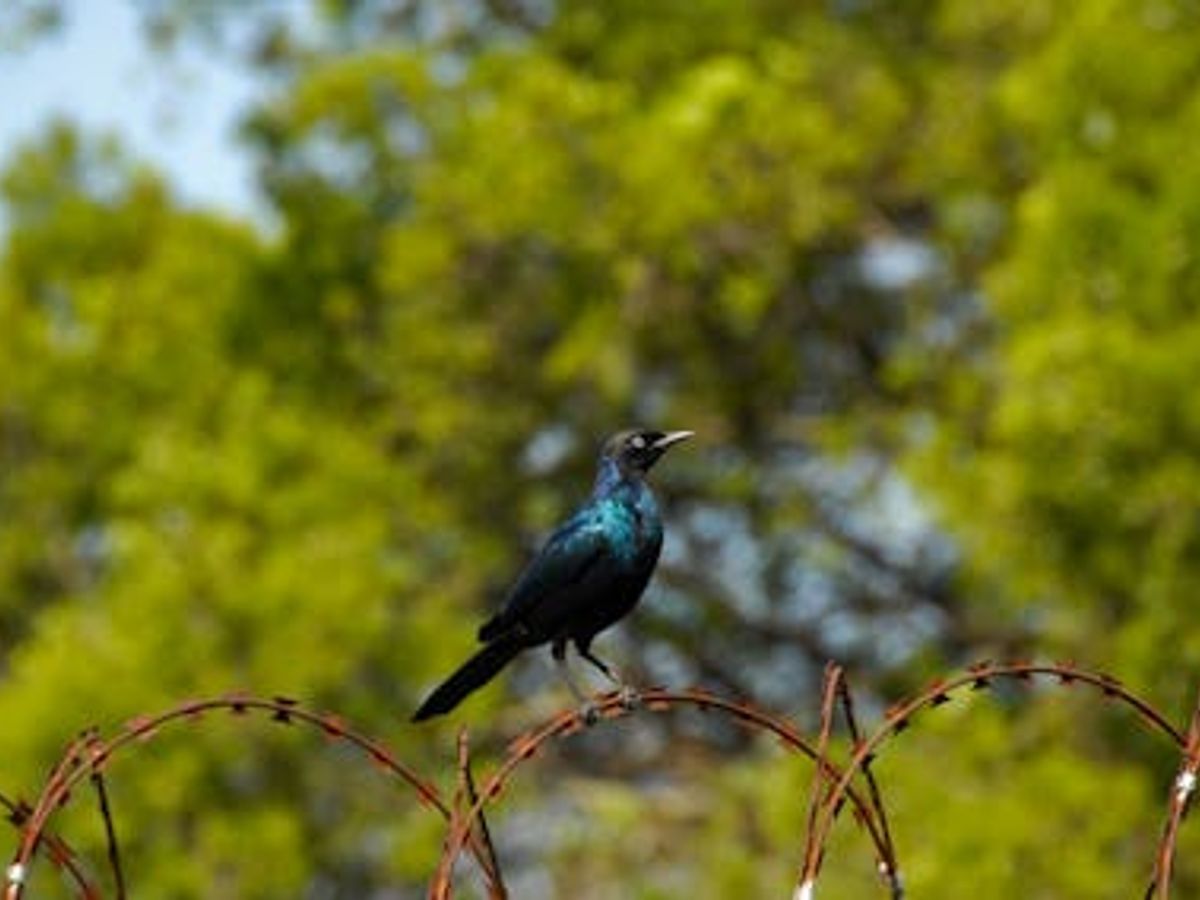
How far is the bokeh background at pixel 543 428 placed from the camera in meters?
32.8

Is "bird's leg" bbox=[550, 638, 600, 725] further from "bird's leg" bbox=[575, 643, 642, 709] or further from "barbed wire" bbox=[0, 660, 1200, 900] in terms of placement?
"barbed wire" bbox=[0, 660, 1200, 900]

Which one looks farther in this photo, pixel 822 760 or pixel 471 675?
pixel 471 675

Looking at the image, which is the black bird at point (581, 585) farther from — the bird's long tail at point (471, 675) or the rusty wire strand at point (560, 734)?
the rusty wire strand at point (560, 734)

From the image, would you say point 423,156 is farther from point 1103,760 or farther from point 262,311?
point 1103,760

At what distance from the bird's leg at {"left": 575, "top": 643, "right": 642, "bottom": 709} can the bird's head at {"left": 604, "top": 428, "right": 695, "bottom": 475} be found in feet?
1.70

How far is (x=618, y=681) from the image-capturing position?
10.3 metres

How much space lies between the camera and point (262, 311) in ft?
130

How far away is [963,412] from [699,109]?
3.39 m

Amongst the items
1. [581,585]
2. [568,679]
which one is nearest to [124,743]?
[568,679]

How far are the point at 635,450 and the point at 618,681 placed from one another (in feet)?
3.20

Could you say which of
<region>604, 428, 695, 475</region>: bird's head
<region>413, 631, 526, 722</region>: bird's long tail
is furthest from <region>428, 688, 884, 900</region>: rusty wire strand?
<region>604, 428, 695, 475</region>: bird's head

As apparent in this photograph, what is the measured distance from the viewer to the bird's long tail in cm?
1019

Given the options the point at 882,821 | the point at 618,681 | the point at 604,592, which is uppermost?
the point at 604,592

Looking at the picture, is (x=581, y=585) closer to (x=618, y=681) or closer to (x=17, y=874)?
(x=618, y=681)
